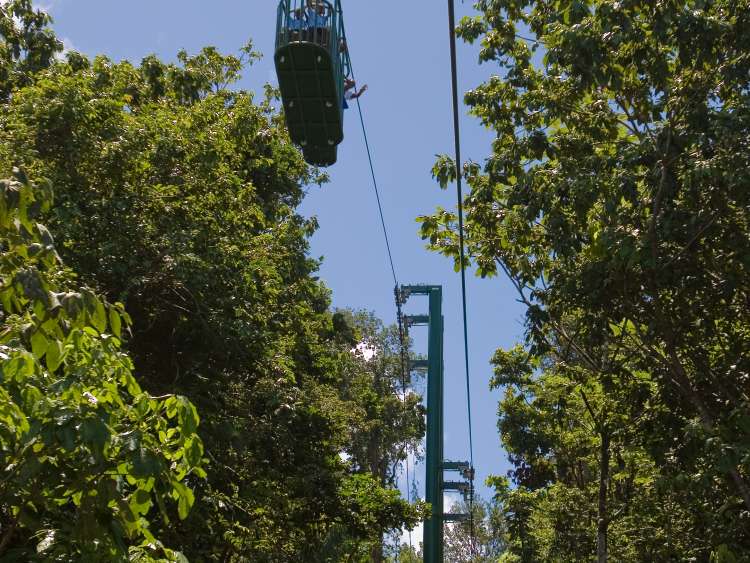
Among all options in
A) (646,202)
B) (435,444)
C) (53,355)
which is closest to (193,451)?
(53,355)

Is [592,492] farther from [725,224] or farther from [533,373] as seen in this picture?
[725,224]

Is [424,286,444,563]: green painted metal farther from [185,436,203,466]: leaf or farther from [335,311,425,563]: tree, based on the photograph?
[185,436,203,466]: leaf

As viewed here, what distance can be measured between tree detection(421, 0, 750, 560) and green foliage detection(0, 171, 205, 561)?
596 centimetres

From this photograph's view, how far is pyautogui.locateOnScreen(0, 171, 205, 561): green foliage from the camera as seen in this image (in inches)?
132

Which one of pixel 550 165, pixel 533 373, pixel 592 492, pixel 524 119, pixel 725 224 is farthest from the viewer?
pixel 533 373

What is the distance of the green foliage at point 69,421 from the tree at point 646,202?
19.6 ft

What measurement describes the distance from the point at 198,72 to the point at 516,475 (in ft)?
52.5

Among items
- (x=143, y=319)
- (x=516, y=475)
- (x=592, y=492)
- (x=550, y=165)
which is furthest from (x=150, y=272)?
(x=516, y=475)

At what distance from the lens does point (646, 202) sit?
369 inches

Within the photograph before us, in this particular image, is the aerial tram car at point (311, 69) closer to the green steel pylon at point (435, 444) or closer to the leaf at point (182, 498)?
the leaf at point (182, 498)

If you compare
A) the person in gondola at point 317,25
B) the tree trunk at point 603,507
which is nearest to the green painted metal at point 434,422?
the tree trunk at point 603,507

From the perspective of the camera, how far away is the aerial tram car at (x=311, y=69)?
1096 centimetres

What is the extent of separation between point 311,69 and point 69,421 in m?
8.40

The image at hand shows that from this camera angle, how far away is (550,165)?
10516 millimetres
